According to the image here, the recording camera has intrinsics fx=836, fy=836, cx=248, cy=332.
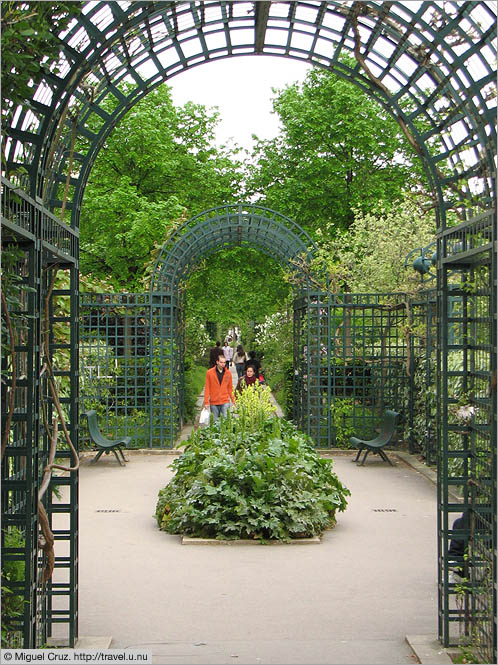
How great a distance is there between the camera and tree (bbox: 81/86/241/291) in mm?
25266

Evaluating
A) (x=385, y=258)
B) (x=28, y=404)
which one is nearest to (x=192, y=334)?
(x=385, y=258)

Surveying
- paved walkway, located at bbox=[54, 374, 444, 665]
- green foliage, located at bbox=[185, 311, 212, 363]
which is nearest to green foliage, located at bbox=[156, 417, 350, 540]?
paved walkway, located at bbox=[54, 374, 444, 665]

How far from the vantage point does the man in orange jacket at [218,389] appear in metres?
15.1

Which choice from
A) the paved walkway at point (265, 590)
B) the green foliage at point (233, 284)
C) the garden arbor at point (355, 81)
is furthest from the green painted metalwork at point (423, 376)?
the green foliage at point (233, 284)

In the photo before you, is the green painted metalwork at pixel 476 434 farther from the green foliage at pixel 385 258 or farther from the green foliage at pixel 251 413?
the green foliage at pixel 385 258

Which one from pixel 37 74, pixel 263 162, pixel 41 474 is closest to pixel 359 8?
pixel 37 74

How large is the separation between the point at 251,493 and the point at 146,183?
20.2m

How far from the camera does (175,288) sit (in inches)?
677

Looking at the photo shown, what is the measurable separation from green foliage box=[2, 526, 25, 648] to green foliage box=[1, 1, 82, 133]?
92.4 inches

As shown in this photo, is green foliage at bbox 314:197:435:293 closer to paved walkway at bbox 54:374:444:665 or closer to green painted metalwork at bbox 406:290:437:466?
green painted metalwork at bbox 406:290:437:466

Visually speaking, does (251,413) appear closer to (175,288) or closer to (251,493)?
(251,493)

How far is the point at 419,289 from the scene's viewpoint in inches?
587

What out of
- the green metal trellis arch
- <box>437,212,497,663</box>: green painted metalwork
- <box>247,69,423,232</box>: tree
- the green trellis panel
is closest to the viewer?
<box>437,212,497,663</box>: green painted metalwork

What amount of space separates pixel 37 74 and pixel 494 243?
2640mm
